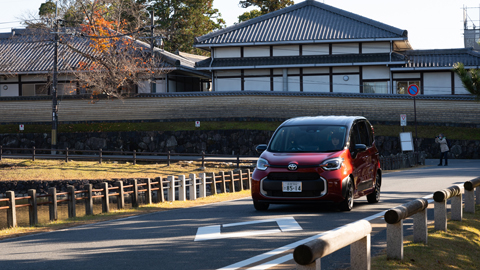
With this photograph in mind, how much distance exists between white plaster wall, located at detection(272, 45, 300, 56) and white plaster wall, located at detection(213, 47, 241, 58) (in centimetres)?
299

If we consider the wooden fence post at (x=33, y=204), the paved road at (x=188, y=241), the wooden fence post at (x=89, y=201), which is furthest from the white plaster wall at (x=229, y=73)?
the paved road at (x=188, y=241)

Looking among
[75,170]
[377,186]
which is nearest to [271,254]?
[377,186]

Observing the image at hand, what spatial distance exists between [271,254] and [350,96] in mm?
33777

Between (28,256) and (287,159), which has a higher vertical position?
(287,159)

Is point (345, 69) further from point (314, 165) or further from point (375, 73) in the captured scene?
point (314, 165)

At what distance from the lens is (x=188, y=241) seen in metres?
8.08

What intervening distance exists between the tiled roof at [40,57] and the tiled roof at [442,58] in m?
17.5

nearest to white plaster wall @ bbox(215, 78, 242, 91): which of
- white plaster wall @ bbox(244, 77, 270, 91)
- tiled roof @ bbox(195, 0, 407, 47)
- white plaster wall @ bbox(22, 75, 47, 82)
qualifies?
white plaster wall @ bbox(244, 77, 270, 91)

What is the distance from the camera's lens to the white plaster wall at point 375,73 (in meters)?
42.9

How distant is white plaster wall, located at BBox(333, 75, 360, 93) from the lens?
142 ft

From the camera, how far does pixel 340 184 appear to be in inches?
421

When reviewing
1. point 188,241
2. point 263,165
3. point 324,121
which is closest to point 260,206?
point 263,165

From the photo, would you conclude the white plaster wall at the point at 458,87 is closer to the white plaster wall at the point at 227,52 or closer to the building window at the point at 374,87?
the building window at the point at 374,87

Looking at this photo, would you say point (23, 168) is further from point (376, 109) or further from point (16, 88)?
point (376, 109)
